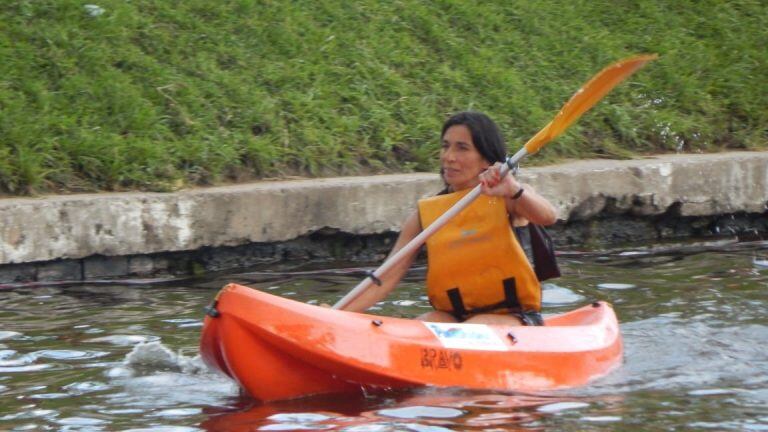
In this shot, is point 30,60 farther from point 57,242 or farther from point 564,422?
point 564,422

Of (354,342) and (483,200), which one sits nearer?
(354,342)

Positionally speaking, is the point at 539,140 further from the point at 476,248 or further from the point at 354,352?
the point at 354,352

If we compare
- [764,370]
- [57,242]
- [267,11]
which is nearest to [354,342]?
[764,370]

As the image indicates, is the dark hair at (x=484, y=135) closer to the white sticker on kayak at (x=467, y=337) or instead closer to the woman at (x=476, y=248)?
the woman at (x=476, y=248)

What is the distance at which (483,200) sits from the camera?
17.2 ft

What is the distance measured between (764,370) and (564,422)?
1294 millimetres

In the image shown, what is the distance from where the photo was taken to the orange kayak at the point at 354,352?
4.55 metres

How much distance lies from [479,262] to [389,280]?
1.33ft

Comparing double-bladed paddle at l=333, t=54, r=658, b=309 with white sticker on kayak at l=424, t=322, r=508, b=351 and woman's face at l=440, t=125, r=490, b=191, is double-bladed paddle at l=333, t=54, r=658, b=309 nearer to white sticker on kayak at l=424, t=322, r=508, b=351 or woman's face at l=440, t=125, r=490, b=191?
woman's face at l=440, t=125, r=490, b=191

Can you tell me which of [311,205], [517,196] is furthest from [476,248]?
[311,205]

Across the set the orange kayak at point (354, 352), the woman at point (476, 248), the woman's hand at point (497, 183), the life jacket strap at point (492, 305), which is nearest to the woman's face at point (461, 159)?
the woman at point (476, 248)

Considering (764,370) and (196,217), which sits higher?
(196,217)

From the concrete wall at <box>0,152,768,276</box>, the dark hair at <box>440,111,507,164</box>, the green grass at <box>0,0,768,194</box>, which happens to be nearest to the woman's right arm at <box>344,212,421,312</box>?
the dark hair at <box>440,111,507,164</box>

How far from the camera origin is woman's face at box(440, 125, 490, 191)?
5176 mm
